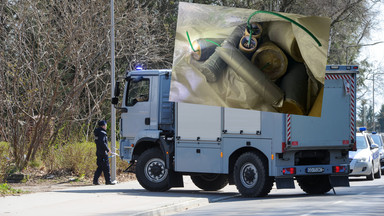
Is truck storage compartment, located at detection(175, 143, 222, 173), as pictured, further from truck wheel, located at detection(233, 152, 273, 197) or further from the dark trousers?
the dark trousers

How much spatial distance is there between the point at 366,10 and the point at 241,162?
23785 mm

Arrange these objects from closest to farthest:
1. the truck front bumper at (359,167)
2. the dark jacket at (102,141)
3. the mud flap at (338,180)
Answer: the mud flap at (338,180) < the dark jacket at (102,141) < the truck front bumper at (359,167)

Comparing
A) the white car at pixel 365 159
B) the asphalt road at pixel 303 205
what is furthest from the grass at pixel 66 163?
the white car at pixel 365 159

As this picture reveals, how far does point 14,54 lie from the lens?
22.9 meters

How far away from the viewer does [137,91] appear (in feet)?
61.5

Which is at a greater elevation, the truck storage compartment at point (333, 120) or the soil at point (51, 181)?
the truck storage compartment at point (333, 120)

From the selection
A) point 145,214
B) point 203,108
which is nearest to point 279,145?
point 203,108

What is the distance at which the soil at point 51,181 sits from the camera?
19181mm

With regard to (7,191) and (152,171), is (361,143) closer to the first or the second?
(152,171)

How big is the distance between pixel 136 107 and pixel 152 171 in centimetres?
166

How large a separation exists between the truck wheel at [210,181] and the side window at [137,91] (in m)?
2.54

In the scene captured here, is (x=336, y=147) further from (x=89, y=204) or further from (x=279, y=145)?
(x=89, y=204)

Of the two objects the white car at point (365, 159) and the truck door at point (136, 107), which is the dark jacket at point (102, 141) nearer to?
the truck door at point (136, 107)

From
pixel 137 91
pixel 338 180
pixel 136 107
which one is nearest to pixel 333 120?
pixel 338 180
